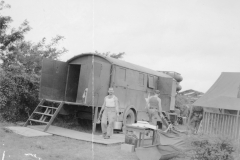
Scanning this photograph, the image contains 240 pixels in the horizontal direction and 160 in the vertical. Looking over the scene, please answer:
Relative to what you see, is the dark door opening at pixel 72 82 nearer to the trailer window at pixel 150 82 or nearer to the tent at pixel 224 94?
the trailer window at pixel 150 82

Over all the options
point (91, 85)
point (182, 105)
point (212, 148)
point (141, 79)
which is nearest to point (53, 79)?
point (91, 85)

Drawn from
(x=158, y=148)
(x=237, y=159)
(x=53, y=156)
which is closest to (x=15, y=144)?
(x=53, y=156)

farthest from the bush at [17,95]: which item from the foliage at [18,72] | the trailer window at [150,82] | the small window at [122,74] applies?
the trailer window at [150,82]

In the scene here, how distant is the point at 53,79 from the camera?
1098 cm

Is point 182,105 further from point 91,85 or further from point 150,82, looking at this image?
point 91,85

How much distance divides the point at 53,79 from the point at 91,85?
6.33ft

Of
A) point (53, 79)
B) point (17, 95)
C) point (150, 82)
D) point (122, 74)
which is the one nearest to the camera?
point (17, 95)

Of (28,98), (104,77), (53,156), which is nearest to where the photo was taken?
(53,156)

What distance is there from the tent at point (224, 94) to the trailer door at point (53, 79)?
556cm

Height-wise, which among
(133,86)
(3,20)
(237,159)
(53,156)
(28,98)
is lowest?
(53,156)

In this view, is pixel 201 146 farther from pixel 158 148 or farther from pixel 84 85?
pixel 84 85

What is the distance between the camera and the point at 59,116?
12.4 metres

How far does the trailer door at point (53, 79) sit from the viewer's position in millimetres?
10602

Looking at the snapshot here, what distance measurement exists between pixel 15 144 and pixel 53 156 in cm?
138
